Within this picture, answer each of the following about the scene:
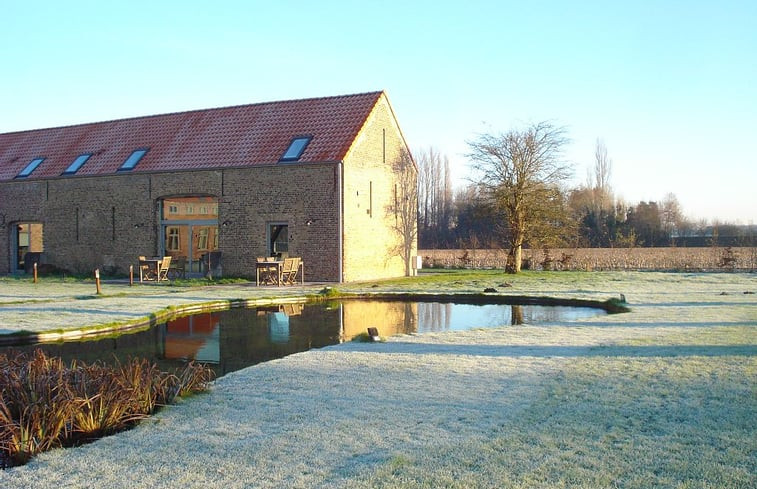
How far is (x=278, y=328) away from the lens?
11.0 meters

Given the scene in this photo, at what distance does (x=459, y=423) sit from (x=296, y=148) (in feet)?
58.5

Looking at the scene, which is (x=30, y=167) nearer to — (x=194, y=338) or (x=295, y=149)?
(x=295, y=149)

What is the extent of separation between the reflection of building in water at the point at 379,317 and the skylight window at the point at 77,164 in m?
14.8

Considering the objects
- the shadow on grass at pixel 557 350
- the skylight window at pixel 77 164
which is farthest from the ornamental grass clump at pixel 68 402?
the skylight window at pixel 77 164

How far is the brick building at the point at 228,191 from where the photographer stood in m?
20.9

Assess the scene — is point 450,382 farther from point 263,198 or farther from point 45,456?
point 263,198

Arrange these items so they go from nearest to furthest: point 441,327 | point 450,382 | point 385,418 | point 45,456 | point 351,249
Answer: point 45,456
point 385,418
point 450,382
point 441,327
point 351,249

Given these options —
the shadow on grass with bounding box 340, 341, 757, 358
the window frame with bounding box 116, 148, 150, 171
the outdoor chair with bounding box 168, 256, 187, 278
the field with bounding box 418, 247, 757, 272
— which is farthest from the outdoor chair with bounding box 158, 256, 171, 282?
the field with bounding box 418, 247, 757, 272

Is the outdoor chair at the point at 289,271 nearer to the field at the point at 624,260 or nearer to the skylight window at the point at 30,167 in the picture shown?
the field at the point at 624,260

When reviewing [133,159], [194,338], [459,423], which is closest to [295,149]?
[133,159]

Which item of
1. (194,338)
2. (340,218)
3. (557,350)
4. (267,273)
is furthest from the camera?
(340,218)

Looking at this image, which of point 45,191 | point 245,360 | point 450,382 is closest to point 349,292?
point 245,360

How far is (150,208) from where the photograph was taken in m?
23.1

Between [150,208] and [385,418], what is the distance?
1997 centimetres
